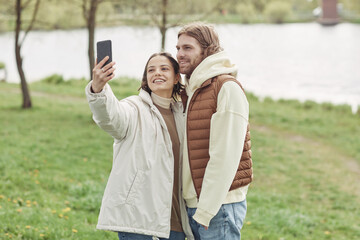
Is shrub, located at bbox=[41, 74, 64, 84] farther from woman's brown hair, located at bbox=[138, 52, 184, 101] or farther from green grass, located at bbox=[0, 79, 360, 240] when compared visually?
woman's brown hair, located at bbox=[138, 52, 184, 101]

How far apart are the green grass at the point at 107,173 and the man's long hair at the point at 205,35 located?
105 inches

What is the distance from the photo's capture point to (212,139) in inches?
96.9

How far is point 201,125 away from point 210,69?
13.1 inches

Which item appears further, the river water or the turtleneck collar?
the river water

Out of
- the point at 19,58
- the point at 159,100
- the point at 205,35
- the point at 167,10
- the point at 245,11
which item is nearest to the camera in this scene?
the point at 205,35

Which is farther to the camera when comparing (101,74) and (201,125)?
(201,125)

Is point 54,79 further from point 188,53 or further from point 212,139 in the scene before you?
point 212,139

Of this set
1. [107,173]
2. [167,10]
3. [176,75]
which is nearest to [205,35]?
[176,75]

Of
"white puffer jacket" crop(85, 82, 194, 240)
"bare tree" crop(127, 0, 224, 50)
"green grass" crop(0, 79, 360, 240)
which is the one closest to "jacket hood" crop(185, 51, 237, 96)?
"white puffer jacket" crop(85, 82, 194, 240)

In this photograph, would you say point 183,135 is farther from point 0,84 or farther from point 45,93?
point 0,84

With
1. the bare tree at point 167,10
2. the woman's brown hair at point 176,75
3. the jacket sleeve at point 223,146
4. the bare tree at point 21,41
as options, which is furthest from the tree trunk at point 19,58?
the jacket sleeve at point 223,146

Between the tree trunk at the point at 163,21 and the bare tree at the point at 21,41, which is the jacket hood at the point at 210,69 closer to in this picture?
the tree trunk at the point at 163,21

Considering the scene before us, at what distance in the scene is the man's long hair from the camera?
2609mm

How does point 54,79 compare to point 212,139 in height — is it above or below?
below
